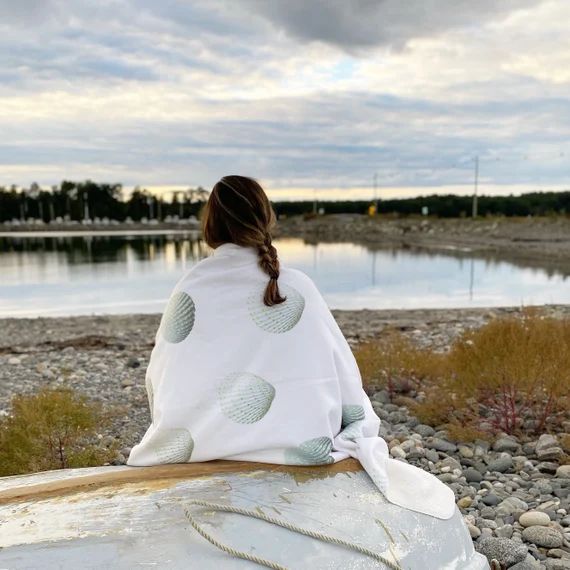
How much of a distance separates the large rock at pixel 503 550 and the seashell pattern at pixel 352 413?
50.6 inches

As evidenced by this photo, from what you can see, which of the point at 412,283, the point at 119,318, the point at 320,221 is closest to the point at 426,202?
the point at 320,221

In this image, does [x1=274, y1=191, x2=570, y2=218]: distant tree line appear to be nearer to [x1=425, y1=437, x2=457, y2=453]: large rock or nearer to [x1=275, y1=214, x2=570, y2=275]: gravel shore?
[x1=275, y1=214, x2=570, y2=275]: gravel shore

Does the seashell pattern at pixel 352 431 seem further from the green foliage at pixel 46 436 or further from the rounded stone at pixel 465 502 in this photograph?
the green foliage at pixel 46 436

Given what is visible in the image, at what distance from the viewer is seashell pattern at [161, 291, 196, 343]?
2.39 m

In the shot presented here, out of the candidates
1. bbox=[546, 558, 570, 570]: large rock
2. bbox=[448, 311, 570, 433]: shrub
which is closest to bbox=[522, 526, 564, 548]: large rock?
bbox=[546, 558, 570, 570]: large rock

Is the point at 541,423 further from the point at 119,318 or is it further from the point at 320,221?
the point at 320,221

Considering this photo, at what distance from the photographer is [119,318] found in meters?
13.7

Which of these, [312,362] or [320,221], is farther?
[320,221]

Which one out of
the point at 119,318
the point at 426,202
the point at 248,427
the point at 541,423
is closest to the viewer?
the point at 248,427

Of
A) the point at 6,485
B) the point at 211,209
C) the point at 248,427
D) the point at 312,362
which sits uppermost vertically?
the point at 211,209

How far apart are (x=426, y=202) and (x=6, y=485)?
9011 cm

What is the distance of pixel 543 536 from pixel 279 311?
83.8 inches

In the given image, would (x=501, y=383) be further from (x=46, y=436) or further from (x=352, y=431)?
(x=46, y=436)

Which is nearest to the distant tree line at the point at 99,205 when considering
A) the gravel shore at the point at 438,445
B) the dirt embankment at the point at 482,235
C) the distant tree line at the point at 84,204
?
the distant tree line at the point at 84,204
